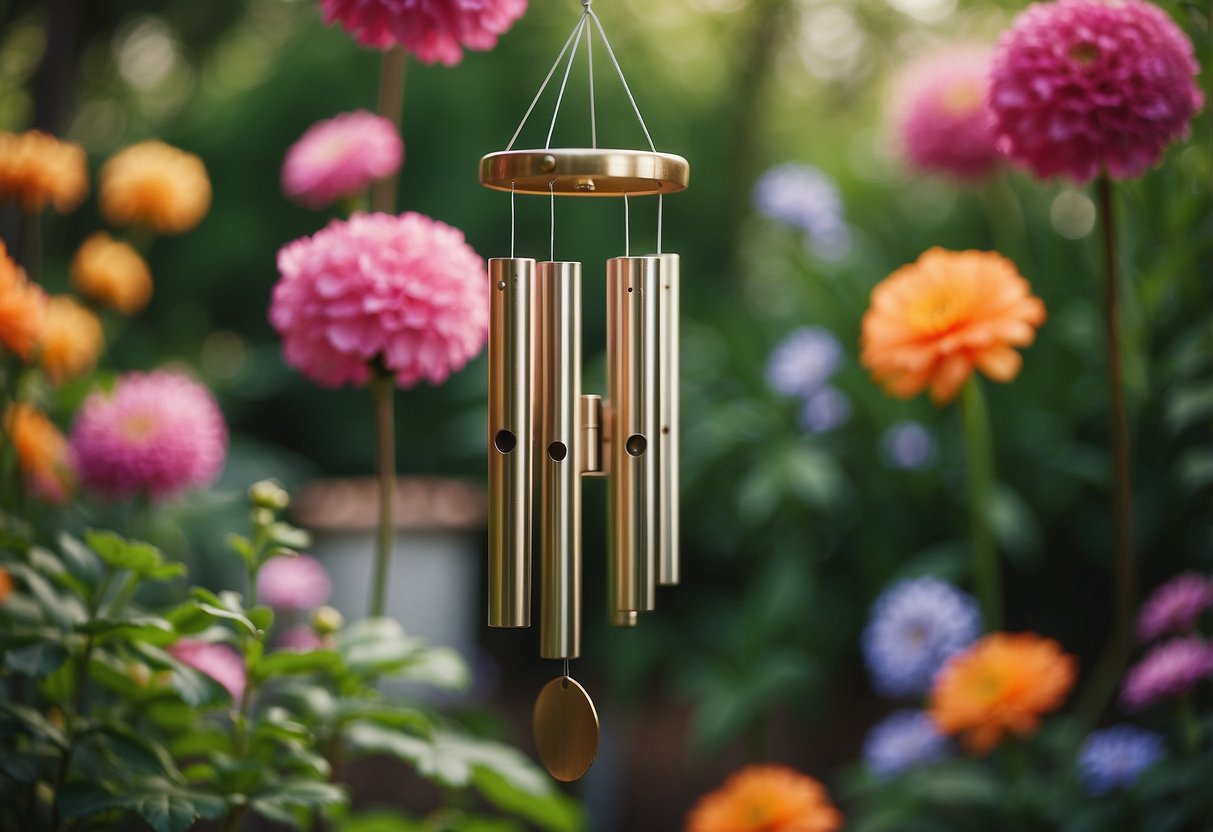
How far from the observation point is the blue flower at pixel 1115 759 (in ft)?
6.27

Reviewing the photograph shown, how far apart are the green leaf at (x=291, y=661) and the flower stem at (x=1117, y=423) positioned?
46.0 inches

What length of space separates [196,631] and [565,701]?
0.49 m

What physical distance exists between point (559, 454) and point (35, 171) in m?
1.31

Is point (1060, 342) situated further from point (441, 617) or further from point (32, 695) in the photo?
point (32, 695)

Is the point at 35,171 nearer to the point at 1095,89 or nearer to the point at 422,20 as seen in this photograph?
the point at 422,20

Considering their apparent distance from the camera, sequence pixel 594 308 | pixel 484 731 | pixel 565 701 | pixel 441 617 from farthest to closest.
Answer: pixel 594 308
pixel 441 617
pixel 484 731
pixel 565 701

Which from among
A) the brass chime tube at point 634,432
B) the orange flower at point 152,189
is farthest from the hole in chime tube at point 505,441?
the orange flower at point 152,189

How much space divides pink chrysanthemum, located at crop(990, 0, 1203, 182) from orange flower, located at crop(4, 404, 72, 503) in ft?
5.31

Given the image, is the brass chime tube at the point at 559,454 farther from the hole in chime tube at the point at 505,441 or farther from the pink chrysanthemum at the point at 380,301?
the pink chrysanthemum at the point at 380,301

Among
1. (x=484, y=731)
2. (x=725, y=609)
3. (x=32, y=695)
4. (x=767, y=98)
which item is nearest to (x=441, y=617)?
(x=725, y=609)

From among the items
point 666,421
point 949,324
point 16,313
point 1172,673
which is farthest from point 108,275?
point 1172,673

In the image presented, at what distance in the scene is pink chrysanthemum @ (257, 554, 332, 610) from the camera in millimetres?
2682

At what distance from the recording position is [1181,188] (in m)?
2.04

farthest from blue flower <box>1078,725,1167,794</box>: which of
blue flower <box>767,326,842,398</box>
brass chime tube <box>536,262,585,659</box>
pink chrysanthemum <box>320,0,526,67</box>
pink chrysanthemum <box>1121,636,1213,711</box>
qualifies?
pink chrysanthemum <box>320,0,526,67</box>
